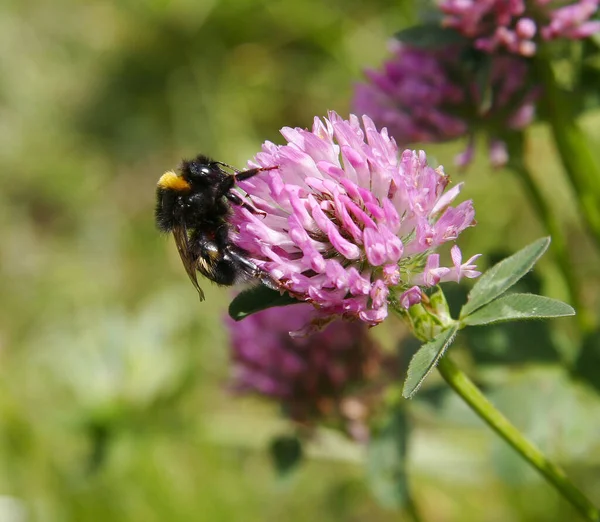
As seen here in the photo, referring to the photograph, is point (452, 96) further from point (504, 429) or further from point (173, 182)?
point (504, 429)

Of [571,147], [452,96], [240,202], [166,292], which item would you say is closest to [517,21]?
[452,96]

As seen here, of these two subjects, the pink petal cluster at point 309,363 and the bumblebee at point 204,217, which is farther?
the pink petal cluster at point 309,363

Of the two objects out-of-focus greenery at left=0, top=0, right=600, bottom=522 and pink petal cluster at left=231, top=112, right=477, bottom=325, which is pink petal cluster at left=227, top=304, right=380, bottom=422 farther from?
pink petal cluster at left=231, top=112, right=477, bottom=325

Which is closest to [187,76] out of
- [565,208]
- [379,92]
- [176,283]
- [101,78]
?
[101,78]

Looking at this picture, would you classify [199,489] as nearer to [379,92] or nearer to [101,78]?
[379,92]

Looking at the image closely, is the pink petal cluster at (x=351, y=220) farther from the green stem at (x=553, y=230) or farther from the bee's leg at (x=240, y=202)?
the green stem at (x=553, y=230)

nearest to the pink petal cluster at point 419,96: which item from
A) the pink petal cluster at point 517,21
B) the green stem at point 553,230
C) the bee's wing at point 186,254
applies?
the pink petal cluster at point 517,21
